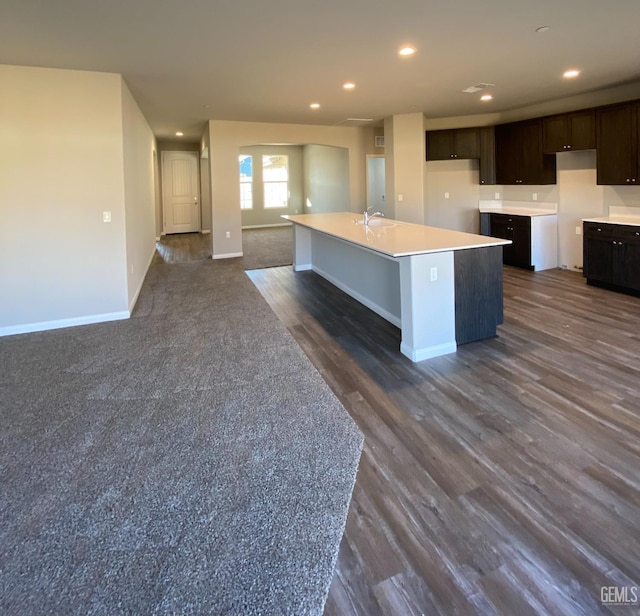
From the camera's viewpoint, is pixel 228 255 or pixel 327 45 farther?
pixel 228 255

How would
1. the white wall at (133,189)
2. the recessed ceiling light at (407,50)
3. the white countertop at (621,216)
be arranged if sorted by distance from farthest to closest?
the white countertop at (621,216) → the white wall at (133,189) → the recessed ceiling light at (407,50)

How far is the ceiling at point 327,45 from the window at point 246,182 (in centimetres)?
792

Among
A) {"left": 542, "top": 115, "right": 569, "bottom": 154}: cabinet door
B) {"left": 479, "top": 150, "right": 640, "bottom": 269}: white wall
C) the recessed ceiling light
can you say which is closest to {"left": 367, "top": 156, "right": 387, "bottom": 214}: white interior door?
{"left": 479, "top": 150, "right": 640, "bottom": 269}: white wall

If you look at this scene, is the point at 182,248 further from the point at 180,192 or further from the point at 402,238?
the point at 402,238

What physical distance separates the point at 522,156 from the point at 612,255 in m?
2.41

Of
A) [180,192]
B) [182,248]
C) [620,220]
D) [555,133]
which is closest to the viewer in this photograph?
[620,220]

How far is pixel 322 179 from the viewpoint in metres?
13.3

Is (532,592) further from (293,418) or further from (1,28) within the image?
(1,28)

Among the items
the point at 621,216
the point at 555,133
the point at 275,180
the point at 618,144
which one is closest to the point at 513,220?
the point at 555,133

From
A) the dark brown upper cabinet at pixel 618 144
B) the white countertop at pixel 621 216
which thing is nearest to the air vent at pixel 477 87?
the dark brown upper cabinet at pixel 618 144

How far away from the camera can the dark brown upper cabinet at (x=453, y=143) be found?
7516 millimetres

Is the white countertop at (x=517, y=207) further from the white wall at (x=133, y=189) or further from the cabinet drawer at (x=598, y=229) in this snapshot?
the white wall at (x=133, y=189)

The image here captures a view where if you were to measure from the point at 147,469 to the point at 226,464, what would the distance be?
1.34 feet

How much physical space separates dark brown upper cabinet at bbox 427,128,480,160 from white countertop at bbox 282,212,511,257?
2.99m
